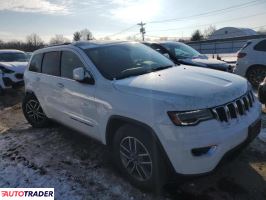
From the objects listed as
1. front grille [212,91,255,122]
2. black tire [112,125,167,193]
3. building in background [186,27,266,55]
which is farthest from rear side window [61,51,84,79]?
building in background [186,27,266,55]

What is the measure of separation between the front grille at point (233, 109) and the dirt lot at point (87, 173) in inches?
27.3

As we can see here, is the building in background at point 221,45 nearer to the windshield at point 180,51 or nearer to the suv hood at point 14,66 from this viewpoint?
the windshield at point 180,51

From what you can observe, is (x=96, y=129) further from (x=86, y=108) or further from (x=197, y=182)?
(x=197, y=182)

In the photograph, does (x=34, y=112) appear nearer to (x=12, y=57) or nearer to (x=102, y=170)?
(x=102, y=170)

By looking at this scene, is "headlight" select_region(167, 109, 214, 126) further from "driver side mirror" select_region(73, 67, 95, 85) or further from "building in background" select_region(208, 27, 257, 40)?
"building in background" select_region(208, 27, 257, 40)

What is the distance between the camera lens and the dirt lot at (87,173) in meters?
3.79

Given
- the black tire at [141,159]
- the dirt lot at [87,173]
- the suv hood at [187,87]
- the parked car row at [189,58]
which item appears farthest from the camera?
the parked car row at [189,58]

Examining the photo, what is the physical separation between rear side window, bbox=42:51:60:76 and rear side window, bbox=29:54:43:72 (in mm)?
192

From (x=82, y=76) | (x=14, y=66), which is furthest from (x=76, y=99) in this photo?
(x=14, y=66)

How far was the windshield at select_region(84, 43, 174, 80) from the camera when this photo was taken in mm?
4344

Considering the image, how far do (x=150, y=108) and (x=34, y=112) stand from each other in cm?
381

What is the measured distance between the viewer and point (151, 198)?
3.69 m

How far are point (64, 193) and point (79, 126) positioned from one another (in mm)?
1166

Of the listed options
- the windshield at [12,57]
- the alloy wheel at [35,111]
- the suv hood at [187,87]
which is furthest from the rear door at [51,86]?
the windshield at [12,57]
